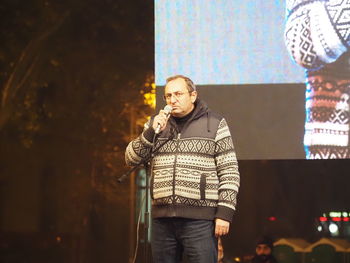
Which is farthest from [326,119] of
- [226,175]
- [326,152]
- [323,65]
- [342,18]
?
[226,175]

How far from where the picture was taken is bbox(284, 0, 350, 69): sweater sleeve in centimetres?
384

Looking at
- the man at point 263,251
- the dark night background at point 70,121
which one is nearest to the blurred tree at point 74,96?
the dark night background at point 70,121

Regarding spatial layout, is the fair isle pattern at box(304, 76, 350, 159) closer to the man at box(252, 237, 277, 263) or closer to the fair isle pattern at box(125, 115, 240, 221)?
the man at box(252, 237, 277, 263)

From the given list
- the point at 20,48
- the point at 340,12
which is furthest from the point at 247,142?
the point at 20,48

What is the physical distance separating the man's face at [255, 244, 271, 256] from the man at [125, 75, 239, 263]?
1785 mm

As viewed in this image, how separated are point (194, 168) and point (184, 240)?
0.30 meters

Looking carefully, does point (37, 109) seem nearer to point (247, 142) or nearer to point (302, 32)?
point (247, 142)

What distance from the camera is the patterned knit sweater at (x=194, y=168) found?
232cm

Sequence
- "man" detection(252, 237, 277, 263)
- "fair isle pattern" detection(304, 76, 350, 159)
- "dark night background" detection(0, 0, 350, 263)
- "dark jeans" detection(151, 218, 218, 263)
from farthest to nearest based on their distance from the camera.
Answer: "dark night background" detection(0, 0, 350, 263)
"man" detection(252, 237, 277, 263)
"fair isle pattern" detection(304, 76, 350, 159)
"dark jeans" detection(151, 218, 218, 263)

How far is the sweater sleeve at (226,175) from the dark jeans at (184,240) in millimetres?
91

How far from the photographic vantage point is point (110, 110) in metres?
4.45

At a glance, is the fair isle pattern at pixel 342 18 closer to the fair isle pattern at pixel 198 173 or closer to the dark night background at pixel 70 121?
the dark night background at pixel 70 121

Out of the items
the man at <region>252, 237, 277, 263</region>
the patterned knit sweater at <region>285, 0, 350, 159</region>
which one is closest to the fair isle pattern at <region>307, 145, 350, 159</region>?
the patterned knit sweater at <region>285, 0, 350, 159</region>

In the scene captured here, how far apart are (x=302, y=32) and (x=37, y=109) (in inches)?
85.6
